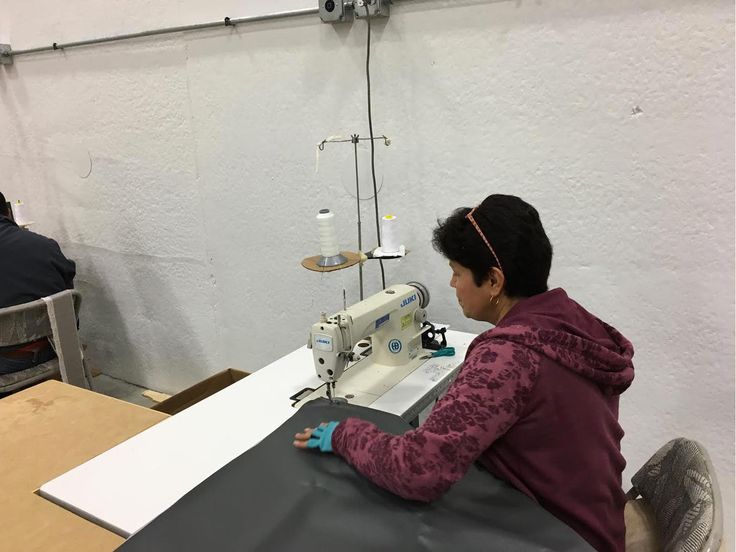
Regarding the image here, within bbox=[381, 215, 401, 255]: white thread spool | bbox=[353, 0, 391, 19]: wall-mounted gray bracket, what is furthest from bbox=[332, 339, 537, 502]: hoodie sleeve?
bbox=[353, 0, 391, 19]: wall-mounted gray bracket

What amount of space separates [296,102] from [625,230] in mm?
1261

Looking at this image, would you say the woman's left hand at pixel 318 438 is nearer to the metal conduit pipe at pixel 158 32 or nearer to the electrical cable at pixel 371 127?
the electrical cable at pixel 371 127

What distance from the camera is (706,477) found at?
38.2 inches

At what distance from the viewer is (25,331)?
2.26 meters

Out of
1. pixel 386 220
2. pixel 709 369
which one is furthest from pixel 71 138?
pixel 709 369

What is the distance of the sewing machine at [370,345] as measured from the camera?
133 centimetres

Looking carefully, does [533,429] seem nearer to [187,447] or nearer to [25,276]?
[187,447]

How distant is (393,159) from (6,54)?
2.35m

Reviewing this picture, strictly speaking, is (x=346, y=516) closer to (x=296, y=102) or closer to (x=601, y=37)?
(x=601, y=37)

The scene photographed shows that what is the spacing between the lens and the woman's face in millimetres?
1110

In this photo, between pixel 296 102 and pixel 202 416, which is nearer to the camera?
pixel 202 416

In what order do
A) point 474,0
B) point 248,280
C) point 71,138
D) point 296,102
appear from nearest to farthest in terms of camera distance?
point 474,0, point 296,102, point 248,280, point 71,138

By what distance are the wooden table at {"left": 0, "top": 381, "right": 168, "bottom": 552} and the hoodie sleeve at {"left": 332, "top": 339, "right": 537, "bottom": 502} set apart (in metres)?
0.58

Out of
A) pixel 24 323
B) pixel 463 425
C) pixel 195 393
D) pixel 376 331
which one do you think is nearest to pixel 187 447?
pixel 376 331
